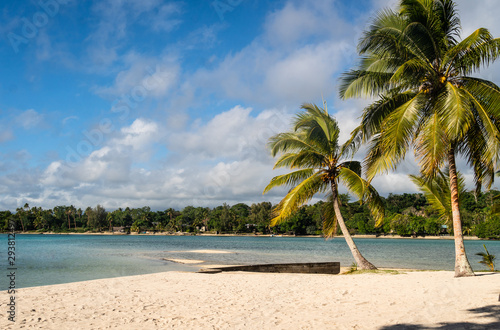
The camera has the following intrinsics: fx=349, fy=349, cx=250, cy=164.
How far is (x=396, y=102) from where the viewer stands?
42.9 ft

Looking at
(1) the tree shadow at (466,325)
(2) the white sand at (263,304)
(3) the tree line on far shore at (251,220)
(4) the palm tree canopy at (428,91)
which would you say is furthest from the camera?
(3) the tree line on far shore at (251,220)

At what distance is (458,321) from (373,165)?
22.0 feet

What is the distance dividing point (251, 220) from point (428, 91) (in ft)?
412

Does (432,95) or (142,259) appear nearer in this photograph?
(432,95)

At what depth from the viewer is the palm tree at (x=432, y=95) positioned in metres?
10.5

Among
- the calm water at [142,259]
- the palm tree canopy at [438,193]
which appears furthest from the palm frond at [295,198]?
the calm water at [142,259]

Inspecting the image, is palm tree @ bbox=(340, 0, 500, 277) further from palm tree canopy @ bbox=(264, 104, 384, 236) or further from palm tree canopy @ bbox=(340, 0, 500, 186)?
palm tree canopy @ bbox=(264, 104, 384, 236)

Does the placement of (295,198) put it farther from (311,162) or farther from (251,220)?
(251,220)

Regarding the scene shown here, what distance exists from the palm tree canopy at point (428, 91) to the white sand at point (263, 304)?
3.76m

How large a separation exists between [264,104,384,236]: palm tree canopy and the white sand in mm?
4424

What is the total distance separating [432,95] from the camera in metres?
12.1

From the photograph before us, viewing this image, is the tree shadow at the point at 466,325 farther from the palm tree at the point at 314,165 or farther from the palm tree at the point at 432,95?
the palm tree at the point at 314,165

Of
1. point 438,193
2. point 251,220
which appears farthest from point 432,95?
point 251,220

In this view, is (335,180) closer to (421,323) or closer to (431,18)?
(431,18)
